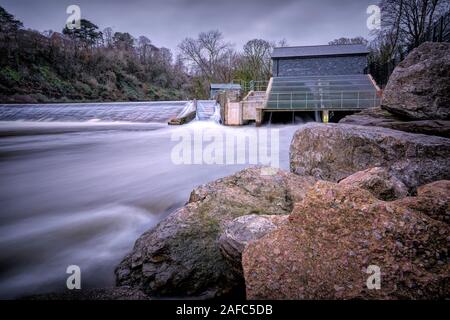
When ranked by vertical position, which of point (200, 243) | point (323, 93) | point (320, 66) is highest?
point (320, 66)

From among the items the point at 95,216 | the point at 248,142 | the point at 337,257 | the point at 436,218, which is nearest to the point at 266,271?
the point at 337,257

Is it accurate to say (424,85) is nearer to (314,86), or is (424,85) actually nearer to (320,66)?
(314,86)

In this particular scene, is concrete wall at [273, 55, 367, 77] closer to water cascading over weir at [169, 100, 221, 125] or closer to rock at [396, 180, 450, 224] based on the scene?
water cascading over weir at [169, 100, 221, 125]

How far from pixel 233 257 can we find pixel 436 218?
1349 millimetres

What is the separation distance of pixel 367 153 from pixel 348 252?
88.5 inches

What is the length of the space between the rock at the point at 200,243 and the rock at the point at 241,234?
0.25m

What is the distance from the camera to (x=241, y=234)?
216 centimetres

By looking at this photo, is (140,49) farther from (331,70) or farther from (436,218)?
(436,218)

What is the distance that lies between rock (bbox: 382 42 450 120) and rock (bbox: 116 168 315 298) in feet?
7.04

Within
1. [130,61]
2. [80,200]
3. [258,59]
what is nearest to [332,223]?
[80,200]

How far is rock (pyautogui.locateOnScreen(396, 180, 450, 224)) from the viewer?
1599 mm

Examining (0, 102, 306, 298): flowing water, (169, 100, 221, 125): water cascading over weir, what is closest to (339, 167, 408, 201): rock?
(0, 102, 306, 298): flowing water

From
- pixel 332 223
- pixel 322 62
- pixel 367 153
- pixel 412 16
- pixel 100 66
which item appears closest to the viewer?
pixel 332 223
